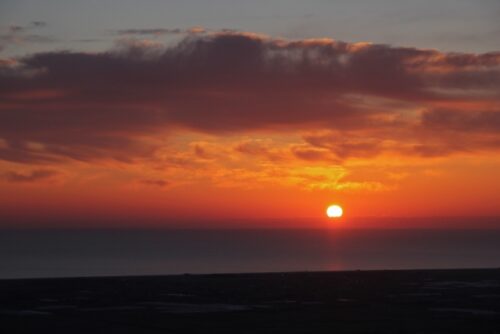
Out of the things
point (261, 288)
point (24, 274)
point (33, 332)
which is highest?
point (24, 274)

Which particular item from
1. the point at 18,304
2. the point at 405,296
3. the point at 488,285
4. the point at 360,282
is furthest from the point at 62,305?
the point at 488,285

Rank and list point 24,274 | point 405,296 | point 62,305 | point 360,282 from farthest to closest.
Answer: point 24,274, point 360,282, point 405,296, point 62,305

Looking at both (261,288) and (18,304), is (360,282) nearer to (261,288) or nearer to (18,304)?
(261,288)

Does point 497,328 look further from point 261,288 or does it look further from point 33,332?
point 261,288

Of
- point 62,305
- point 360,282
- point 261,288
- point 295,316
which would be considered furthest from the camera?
point 360,282

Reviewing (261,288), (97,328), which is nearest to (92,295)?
(261,288)

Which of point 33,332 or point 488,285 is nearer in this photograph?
point 33,332

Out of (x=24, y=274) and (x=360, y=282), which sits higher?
(x=24, y=274)
